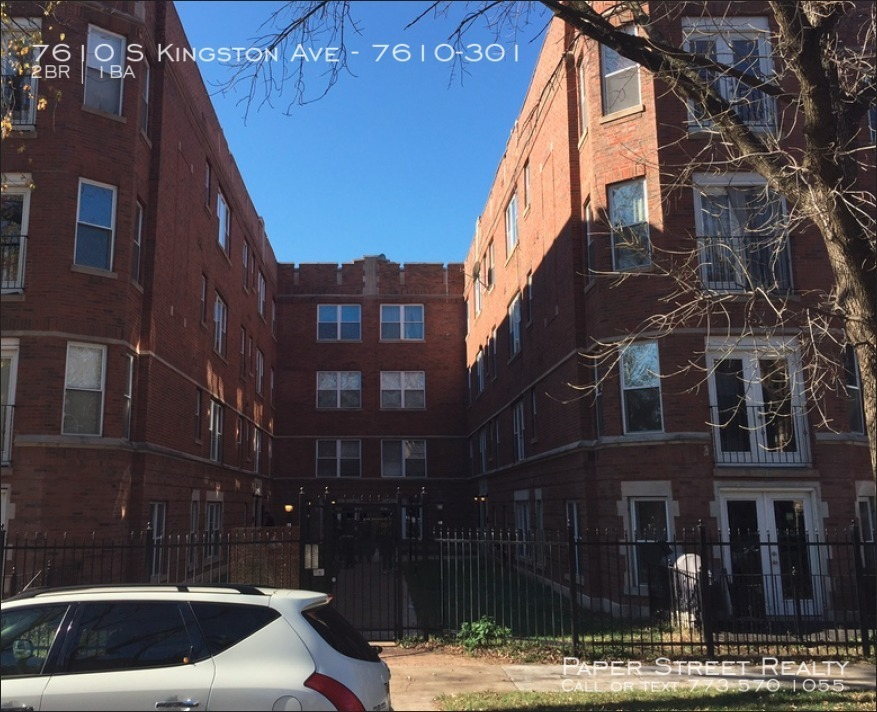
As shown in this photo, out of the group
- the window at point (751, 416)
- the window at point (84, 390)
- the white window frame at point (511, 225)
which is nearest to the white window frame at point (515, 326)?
the white window frame at point (511, 225)

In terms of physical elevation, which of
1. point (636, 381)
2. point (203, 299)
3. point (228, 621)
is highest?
point (203, 299)

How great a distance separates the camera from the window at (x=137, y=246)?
52.3ft

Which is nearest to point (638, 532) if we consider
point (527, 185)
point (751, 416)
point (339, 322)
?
point (751, 416)

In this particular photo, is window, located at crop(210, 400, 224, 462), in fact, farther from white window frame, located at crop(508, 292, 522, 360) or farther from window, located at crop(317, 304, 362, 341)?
window, located at crop(317, 304, 362, 341)

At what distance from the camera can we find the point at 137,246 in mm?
16266

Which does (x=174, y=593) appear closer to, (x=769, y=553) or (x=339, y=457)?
(x=769, y=553)

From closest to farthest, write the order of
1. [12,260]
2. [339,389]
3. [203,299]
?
[12,260]
[203,299]
[339,389]

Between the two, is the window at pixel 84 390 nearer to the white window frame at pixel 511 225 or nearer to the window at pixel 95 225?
the window at pixel 95 225

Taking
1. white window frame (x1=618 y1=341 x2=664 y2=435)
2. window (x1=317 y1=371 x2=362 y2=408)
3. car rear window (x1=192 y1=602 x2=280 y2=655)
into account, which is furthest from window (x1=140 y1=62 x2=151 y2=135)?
window (x1=317 y1=371 x2=362 y2=408)

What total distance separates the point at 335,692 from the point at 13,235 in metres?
13.0

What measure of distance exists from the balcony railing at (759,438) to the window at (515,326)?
9612mm

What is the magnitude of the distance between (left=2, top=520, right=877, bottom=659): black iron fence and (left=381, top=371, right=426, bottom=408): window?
21.5 m

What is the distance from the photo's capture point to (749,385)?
14.2 m

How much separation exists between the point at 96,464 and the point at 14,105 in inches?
285
